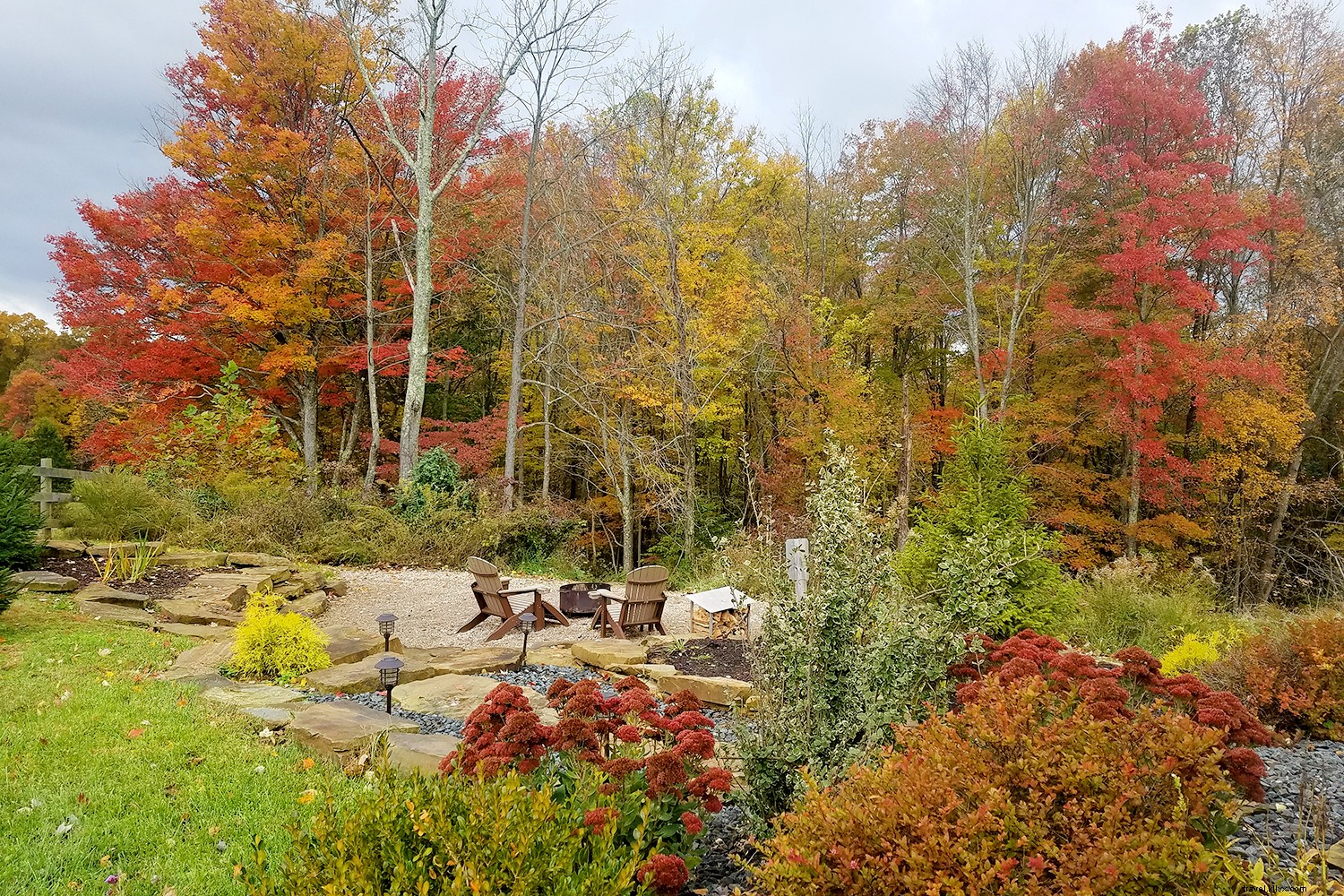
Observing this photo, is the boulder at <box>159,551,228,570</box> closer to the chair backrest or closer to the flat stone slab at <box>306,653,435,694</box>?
the flat stone slab at <box>306,653,435,694</box>

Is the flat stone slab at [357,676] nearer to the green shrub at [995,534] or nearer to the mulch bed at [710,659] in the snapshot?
the mulch bed at [710,659]

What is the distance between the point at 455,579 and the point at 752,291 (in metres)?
9.08

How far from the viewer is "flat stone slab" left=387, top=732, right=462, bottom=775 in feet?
10.6

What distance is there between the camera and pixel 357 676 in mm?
5027

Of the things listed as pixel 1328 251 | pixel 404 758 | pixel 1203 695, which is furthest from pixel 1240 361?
pixel 404 758

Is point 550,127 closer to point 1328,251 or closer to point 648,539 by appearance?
point 648,539

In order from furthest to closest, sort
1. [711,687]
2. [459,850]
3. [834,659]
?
[711,687], [834,659], [459,850]

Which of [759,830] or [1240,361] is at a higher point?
[1240,361]

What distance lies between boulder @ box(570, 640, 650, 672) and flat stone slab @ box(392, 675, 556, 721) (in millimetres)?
997

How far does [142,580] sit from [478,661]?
4.30 meters

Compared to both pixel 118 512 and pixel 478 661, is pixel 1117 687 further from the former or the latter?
pixel 118 512

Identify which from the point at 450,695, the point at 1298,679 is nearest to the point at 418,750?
the point at 450,695

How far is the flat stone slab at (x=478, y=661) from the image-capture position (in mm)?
5605

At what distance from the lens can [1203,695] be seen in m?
3.01
